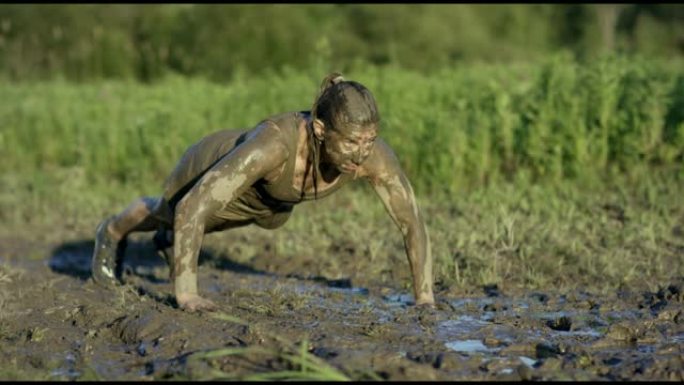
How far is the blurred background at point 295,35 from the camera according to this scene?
18.5m

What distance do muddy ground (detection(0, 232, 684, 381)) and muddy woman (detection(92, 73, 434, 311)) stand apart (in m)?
0.34

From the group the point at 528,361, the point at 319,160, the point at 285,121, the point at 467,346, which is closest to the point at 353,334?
the point at 467,346

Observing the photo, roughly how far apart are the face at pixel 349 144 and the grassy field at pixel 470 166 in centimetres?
163

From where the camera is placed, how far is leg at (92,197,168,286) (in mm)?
6930

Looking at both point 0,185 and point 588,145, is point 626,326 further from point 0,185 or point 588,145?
point 0,185

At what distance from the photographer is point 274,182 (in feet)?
19.3

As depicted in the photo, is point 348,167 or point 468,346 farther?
point 348,167

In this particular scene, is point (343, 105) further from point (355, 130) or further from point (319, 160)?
point (319, 160)

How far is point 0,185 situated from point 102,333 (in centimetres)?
652

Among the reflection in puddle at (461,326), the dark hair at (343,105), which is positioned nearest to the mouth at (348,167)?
the dark hair at (343,105)

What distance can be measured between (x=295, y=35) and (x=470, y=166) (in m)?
9.48

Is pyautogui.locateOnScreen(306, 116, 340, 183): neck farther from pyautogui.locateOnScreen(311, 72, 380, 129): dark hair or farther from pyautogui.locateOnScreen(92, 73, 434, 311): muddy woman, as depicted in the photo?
pyautogui.locateOnScreen(311, 72, 380, 129): dark hair

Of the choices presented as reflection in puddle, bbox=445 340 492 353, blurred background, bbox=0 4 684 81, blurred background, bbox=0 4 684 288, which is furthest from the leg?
blurred background, bbox=0 4 684 81

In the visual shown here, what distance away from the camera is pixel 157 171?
37.2 ft
